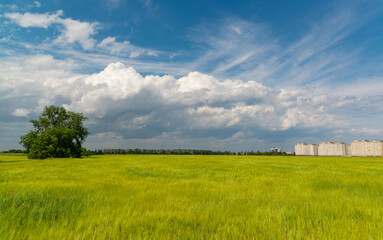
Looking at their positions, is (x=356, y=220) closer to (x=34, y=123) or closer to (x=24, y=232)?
(x=24, y=232)

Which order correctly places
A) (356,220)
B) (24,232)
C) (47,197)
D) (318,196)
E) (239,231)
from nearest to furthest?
(24,232)
(239,231)
(356,220)
(47,197)
(318,196)

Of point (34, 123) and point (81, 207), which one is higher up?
point (34, 123)

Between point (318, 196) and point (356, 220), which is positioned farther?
point (318, 196)

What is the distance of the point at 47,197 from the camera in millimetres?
4961

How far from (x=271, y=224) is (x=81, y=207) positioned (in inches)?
155

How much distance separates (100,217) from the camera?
12.1 feet

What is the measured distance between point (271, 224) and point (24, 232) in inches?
157

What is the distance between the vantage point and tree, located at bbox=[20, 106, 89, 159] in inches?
1977

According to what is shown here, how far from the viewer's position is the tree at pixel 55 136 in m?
50.2

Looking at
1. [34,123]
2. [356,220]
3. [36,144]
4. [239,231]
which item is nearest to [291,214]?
[356,220]

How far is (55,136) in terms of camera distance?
52.5 meters

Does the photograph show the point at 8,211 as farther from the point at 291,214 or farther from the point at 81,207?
the point at 291,214

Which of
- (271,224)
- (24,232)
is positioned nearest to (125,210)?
(24,232)

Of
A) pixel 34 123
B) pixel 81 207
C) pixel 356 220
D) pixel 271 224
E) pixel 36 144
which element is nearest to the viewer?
pixel 271 224
